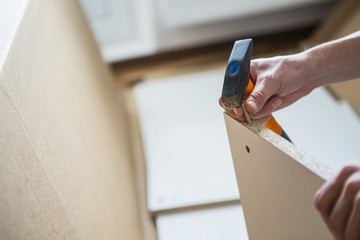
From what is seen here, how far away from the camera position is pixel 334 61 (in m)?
0.62

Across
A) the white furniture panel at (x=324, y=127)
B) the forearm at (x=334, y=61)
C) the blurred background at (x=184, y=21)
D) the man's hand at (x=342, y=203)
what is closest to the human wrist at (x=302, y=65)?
the forearm at (x=334, y=61)

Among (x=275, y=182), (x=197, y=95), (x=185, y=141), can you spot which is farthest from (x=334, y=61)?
(x=197, y=95)

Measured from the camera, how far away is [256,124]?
53 cm

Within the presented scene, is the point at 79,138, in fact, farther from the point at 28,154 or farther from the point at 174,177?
the point at 174,177

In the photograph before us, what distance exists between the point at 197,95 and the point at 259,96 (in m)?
0.86

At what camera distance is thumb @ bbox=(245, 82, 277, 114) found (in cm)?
53

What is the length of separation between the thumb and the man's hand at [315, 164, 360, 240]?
172 millimetres

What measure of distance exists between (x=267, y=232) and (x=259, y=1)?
1243mm

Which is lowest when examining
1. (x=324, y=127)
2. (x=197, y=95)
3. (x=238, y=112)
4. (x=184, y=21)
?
(x=238, y=112)

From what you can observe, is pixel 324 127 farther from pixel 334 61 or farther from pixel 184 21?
pixel 184 21

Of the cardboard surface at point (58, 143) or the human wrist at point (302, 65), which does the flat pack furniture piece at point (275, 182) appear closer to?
the human wrist at point (302, 65)

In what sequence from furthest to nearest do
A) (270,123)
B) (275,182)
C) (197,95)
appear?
(197,95) → (270,123) → (275,182)

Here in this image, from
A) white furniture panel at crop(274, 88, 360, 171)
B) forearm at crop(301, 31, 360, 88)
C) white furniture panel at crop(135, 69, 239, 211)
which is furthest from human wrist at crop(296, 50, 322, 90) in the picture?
white furniture panel at crop(135, 69, 239, 211)

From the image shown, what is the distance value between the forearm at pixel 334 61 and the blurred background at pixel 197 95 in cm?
13
